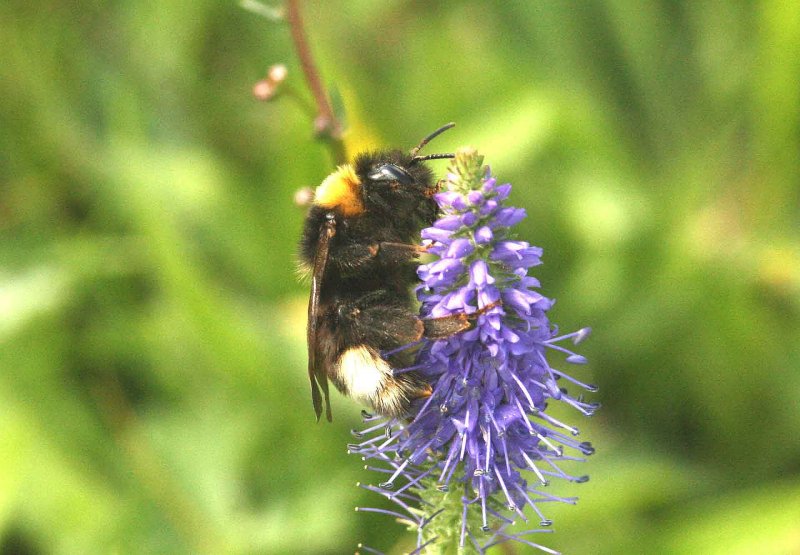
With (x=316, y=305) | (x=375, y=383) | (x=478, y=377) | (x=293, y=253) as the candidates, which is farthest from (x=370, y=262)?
(x=293, y=253)

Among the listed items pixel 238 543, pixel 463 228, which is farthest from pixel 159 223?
pixel 463 228

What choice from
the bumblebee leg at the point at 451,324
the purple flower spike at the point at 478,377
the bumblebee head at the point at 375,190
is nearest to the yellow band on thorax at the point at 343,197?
the bumblebee head at the point at 375,190

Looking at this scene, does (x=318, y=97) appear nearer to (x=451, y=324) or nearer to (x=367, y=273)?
(x=367, y=273)

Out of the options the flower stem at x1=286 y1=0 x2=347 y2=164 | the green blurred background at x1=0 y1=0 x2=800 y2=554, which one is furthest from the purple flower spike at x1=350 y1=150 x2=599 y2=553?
the green blurred background at x1=0 y1=0 x2=800 y2=554

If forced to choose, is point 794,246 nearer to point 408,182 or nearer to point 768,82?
point 768,82

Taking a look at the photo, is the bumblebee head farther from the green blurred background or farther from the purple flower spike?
the green blurred background

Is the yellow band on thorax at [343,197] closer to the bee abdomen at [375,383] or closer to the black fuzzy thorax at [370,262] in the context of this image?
the black fuzzy thorax at [370,262]

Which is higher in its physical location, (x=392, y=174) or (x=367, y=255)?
(x=392, y=174)
